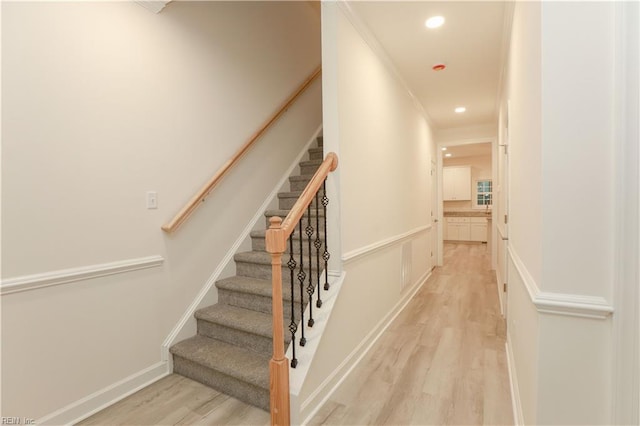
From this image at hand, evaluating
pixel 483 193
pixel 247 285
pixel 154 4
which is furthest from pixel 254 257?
pixel 483 193

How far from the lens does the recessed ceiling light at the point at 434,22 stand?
237cm

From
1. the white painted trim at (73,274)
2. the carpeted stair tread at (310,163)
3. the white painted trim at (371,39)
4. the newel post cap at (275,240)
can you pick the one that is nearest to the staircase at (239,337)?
the newel post cap at (275,240)

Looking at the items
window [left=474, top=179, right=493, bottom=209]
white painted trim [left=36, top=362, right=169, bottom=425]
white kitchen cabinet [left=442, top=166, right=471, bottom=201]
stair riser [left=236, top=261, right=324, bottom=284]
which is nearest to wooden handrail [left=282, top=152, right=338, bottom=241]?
stair riser [left=236, top=261, right=324, bottom=284]

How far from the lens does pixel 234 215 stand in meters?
2.85

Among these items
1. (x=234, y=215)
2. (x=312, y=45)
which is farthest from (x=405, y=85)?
(x=234, y=215)

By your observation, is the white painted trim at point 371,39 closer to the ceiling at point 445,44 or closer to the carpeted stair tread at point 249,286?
the ceiling at point 445,44

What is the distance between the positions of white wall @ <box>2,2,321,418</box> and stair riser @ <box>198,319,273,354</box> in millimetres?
244

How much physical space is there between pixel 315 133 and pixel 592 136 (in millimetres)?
3332

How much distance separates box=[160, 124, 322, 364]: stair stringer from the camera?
228 cm

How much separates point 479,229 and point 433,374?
8091 mm

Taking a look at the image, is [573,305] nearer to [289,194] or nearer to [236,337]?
[236,337]

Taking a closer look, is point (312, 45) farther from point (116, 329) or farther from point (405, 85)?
point (116, 329)

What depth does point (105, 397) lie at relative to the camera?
188 cm

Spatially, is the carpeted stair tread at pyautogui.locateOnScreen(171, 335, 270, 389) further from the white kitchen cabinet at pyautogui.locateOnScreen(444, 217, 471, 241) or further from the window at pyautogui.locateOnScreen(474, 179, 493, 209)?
the window at pyautogui.locateOnScreen(474, 179, 493, 209)
